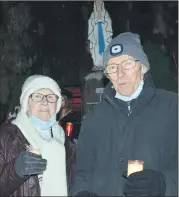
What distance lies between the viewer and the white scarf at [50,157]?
2875mm

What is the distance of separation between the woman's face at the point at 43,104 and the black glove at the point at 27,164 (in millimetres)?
405

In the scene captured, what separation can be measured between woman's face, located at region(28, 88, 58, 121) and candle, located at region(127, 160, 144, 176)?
105cm

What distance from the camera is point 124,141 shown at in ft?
7.17

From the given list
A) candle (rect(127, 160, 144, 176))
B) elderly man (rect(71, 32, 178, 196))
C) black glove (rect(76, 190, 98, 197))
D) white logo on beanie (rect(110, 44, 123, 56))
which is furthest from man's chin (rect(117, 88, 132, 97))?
black glove (rect(76, 190, 98, 197))

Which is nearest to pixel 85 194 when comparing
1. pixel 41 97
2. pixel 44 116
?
pixel 44 116

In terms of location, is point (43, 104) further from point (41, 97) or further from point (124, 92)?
point (124, 92)

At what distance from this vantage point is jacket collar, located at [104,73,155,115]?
2178 mm

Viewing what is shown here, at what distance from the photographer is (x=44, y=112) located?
2.89 m

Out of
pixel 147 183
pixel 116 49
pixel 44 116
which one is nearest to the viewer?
pixel 147 183

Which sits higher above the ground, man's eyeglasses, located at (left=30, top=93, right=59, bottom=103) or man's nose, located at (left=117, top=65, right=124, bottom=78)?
man's nose, located at (left=117, top=65, right=124, bottom=78)

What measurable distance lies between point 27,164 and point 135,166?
87cm

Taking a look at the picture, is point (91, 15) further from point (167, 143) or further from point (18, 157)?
point (167, 143)

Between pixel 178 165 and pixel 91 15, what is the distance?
4.39m

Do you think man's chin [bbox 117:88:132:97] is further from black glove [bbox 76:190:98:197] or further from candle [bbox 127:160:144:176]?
black glove [bbox 76:190:98:197]
